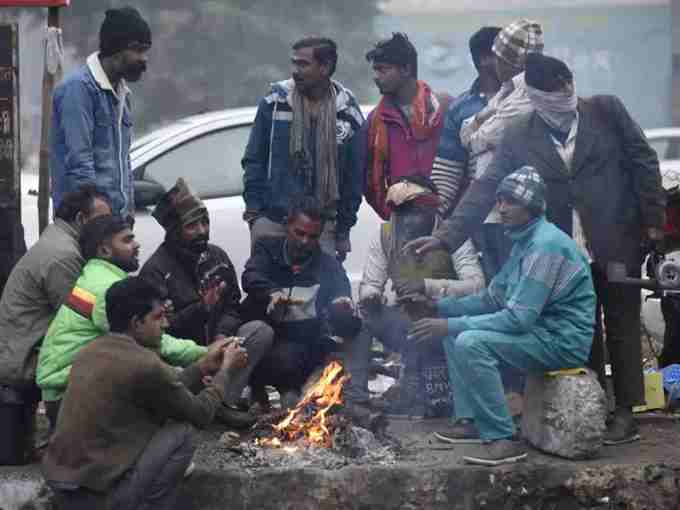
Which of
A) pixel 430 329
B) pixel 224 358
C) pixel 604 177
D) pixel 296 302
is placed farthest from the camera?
pixel 296 302

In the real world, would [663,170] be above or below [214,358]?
above

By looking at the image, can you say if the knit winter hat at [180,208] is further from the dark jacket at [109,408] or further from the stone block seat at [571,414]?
the stone block seat at [571,414]

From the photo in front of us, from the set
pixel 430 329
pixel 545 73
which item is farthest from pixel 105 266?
pixel 545 73

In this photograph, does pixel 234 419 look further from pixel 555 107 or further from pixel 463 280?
pixel 555 107

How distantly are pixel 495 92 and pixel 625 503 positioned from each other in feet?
8.49

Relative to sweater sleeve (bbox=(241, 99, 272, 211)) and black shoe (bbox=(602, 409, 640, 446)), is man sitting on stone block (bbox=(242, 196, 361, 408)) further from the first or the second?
black shoe (bbox=(602, 409, 640, 446))

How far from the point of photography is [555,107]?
749 centimetres

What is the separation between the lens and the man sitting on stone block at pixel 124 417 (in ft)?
20.0

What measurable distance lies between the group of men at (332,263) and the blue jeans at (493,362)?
1 cm

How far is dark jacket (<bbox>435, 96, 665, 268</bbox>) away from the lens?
7.43 m

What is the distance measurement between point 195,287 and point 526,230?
5.99ft

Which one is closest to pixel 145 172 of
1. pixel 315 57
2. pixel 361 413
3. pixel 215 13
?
pixel 315 57

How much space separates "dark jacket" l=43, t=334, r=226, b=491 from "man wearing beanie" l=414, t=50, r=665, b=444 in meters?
2.38

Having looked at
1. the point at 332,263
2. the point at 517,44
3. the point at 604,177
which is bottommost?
the point at 332,263
